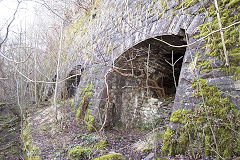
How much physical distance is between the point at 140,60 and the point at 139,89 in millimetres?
981

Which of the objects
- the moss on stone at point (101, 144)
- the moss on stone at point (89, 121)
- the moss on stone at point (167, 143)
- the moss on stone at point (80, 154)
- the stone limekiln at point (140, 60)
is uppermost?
the stone limekiln at point (140, 60)

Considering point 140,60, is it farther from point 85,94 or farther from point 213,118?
point 213,118

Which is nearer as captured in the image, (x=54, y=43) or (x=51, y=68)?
(x=54, y=43)

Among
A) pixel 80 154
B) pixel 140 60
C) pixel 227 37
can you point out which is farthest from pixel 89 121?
pixel 227 37

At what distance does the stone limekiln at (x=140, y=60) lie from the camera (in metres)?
2.14

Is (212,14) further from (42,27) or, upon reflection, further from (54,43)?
(42,27)

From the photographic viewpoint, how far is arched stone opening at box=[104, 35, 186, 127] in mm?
3827

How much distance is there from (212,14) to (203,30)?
220mm

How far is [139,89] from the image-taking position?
4504 millimetres

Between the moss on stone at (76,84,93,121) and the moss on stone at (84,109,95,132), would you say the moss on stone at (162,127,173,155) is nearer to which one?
the moss on stone at (84,109,95,132)

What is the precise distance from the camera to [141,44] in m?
3.24

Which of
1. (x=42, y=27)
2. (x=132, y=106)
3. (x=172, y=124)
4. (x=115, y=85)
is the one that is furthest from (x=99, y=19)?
(x=42, y=27)

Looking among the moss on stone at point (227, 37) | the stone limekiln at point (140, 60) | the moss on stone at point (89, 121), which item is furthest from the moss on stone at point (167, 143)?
the moss on stone at point (89, 121)

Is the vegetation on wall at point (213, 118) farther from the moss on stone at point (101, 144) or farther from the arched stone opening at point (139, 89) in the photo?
the arched stone opening at point (139, 89)
